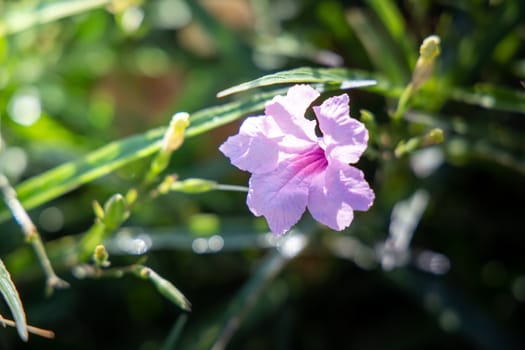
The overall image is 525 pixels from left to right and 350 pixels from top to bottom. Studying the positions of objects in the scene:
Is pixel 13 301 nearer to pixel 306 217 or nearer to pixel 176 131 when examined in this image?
pixel 176 131

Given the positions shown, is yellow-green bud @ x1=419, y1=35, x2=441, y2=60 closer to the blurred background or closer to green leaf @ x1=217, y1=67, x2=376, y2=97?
green leaf @ x1=217, y1=67, x2=376, y2=97

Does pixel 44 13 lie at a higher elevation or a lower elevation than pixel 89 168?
higher

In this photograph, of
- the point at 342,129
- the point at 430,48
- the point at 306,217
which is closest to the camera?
the point at 342,129

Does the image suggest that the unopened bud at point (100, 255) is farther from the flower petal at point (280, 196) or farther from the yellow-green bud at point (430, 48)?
the yellow-green bud at point (430, 48)

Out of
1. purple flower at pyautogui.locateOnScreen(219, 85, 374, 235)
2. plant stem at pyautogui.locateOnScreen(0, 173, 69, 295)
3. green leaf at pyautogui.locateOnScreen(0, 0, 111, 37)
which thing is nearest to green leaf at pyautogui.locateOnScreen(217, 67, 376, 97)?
purple flower at pyautogui.locateOnScreen(219, 85, 374, 235)

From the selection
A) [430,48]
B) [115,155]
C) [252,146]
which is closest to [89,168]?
[115,155]

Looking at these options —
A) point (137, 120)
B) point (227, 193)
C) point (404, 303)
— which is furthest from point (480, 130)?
point (137, 120)
